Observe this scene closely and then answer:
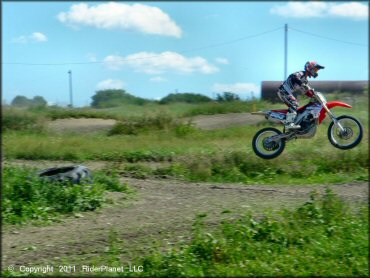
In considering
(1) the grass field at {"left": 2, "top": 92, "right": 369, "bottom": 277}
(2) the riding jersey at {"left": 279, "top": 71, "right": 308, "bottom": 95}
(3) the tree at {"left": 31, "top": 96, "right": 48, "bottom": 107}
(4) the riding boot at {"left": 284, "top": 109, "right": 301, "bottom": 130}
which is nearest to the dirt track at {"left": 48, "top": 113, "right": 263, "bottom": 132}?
(1) the grass field at {"left": 2, "top": 92, "right": 369, "bottom": 277}

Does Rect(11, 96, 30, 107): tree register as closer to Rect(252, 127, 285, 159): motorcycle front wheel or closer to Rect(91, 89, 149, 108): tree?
Rect(91, 89, 149, 108): tree

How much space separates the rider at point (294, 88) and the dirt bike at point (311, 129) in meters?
0.05

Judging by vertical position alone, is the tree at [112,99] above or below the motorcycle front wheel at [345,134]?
above

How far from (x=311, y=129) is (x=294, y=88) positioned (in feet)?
1.66

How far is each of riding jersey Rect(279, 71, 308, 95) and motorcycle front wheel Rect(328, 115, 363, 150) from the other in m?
0.68

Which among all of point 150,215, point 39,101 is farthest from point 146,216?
point 39,101

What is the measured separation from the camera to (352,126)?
21.1 ft

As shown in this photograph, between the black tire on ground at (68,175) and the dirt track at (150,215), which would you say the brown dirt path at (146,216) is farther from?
the black tire on ground at (68,175)

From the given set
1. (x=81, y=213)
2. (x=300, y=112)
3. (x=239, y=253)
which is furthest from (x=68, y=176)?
(x=300, y=112)

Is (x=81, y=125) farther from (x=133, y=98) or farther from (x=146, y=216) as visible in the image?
(x=146, y=216)

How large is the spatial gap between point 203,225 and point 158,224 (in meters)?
0.70

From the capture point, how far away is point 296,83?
5.96 metres

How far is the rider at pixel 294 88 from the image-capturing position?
231 inches

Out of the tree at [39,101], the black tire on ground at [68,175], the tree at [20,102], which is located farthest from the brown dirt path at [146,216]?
the tree at [20,102]
